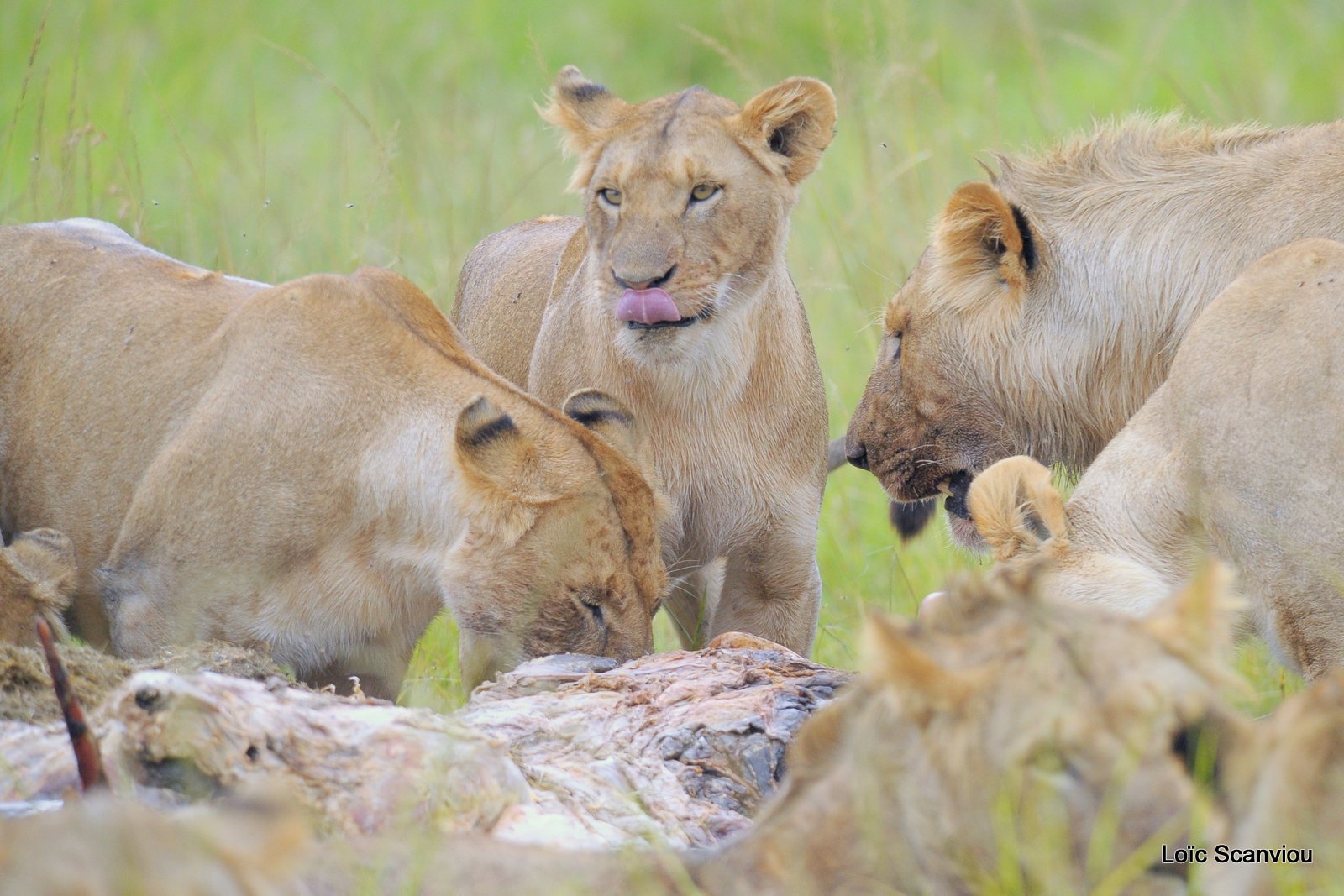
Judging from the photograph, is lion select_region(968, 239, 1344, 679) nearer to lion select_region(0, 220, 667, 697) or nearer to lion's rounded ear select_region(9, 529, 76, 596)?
lion select_region(0, 220, 667, 697)

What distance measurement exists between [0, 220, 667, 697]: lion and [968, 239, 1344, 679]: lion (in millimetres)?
828

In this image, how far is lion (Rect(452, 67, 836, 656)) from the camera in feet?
13.9

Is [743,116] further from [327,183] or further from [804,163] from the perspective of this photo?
[327,183]

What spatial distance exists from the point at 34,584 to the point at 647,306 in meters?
1.56

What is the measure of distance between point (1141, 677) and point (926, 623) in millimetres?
253

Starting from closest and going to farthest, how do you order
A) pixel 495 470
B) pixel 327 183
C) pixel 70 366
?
pixel 495 470 → pixel 70 366 → pixel 327 183

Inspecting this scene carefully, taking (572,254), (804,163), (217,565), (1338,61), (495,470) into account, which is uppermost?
(1338,61)

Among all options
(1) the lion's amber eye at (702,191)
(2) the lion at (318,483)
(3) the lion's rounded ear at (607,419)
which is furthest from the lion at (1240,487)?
(1) the lion's amber eye at (702,191)

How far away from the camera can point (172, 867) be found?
1.54 metres

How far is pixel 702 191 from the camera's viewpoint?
432 centimetres

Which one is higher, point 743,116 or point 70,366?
point 743,116

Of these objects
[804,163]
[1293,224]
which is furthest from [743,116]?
[1293,224]

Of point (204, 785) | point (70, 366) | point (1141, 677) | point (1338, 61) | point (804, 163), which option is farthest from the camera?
point (1338, 61)

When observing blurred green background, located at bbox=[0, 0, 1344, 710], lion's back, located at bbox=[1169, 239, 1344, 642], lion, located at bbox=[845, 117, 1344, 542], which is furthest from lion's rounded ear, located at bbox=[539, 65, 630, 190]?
lion's back, located at bbox=[1169, 239, 1344, 642]
